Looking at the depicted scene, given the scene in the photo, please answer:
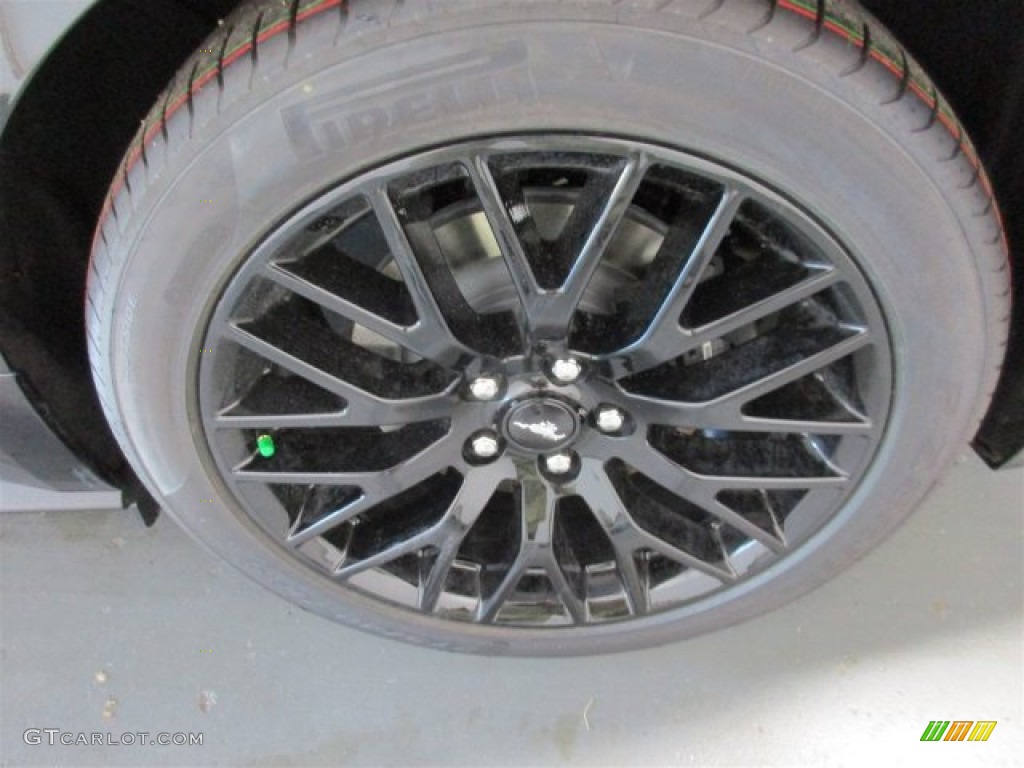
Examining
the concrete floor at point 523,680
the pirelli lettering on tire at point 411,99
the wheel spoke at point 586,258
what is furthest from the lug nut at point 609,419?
the concrete floor at point 523,680

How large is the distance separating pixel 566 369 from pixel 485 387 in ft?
0.27

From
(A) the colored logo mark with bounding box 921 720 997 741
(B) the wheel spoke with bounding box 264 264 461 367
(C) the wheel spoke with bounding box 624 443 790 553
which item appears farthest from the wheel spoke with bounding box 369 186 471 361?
(A) the colored logo mark with bounding box 921 720 997 741

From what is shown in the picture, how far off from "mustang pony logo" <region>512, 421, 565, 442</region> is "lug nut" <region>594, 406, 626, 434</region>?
1.6 inches

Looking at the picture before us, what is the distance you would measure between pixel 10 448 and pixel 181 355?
390mm

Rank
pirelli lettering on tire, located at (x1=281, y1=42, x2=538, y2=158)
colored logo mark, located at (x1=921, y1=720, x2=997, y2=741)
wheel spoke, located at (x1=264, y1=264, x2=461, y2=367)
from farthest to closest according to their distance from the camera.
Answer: colored logo mark, located at (x1=921, y1=720, x2=997, y2=741)
wheel spoke, located at (x1=264, y1=264, x2=461, y2=367)
pirelli lettering on tire, located at (x1=281, y1=42, x2=538, y2=158)

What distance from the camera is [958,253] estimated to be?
31.7 inches

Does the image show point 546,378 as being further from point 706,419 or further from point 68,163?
point 68,163

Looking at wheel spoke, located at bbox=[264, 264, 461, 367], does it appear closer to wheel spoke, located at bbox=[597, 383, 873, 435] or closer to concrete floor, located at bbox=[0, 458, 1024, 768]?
wheel spoke, located at bbox=[597, 383, 873, 435]

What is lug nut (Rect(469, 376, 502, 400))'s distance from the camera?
876 millimetres

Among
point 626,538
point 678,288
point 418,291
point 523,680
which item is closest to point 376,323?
point 418,291

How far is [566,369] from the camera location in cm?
86

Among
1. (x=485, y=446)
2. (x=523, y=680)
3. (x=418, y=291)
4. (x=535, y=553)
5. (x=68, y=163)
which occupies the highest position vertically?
(x=68, y=163)

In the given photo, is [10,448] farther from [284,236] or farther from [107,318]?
[284,236]

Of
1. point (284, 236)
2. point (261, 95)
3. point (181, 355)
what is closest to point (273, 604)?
point (181, 355)
